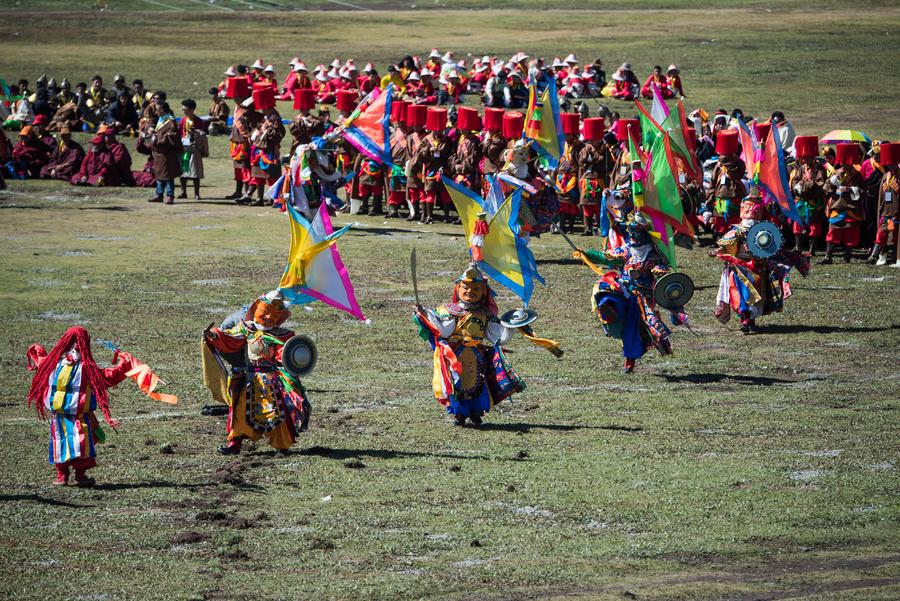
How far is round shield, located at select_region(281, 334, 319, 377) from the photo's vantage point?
41.0 feet

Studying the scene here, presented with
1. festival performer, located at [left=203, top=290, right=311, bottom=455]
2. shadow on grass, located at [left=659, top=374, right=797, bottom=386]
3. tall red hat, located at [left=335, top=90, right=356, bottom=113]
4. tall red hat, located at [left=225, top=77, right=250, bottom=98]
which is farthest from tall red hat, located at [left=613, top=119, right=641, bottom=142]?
festival performer, located at [left=203, top=290, right=311, bottom=455]

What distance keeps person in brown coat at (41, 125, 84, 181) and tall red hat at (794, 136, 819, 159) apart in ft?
55.7

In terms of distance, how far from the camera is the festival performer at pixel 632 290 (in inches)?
631

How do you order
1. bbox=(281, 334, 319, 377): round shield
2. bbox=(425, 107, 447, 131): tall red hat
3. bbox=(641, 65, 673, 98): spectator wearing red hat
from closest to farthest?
bbox=(281, 334, 319, 377): round shield < bbox=(425, 107, 447, 131): tall red hat < bbox=(641, 65, 673, 98): spectator wearing red hat

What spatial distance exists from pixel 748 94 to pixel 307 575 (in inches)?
1298

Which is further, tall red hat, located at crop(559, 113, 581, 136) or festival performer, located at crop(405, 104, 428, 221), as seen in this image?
festival performer, located at crop(405, 104, 428, 221)

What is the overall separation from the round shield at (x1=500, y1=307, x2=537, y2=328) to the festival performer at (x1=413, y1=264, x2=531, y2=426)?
0.07 m

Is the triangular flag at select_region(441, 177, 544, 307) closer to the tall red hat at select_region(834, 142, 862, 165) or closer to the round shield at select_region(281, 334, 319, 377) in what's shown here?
the round shield at select_region(281, 334, 319, 377)

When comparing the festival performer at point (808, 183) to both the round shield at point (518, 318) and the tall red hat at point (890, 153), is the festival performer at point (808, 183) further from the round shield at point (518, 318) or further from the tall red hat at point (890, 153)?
the round shield at point (518, 318)

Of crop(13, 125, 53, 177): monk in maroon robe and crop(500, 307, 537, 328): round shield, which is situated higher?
crop(13, 125, 53, 177): monk in maroon robe

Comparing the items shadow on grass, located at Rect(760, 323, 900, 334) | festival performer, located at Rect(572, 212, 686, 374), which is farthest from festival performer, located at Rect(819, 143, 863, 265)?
festival performer, located at Rect(572, 212, 686, 374)

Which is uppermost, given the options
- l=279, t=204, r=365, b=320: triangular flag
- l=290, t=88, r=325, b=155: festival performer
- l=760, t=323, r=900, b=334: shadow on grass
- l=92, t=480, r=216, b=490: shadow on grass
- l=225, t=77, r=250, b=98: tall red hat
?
l=225, t=77, r=250, b=98: tall red hat

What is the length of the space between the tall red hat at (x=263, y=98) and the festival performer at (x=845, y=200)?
440 inches


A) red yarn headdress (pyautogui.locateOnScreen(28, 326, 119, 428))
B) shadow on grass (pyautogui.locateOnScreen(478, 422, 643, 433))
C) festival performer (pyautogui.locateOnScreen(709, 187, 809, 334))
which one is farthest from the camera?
festival performer (pyautogui.locateOnScreen(709, 187, 809, 334))
